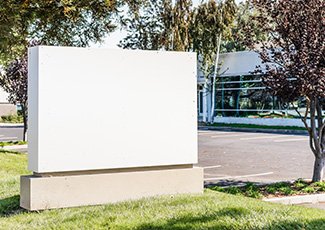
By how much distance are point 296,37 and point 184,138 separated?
3.55m

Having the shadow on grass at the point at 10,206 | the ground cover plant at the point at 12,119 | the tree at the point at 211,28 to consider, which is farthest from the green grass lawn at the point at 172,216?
the ground cover plant at the point at 12,119

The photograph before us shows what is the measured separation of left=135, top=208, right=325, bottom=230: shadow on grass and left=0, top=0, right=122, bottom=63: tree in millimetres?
7629

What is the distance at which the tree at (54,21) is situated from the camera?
12.8 metres

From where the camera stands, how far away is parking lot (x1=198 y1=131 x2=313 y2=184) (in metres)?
13.0

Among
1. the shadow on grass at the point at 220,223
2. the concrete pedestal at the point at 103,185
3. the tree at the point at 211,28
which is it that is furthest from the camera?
the tree at the point at 211,28

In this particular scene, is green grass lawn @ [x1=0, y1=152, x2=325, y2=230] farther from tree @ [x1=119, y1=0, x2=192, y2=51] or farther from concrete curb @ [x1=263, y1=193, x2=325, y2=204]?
tree @ [x1=119, y1=0, x2=192, y2=51]

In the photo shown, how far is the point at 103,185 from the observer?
25.9 feet

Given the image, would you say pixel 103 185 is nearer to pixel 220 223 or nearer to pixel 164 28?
pixel 220 223

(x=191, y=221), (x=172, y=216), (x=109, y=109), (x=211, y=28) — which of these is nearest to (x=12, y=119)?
(x=211, y=28)

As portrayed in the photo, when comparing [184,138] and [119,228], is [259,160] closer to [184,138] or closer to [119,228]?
[184,138]

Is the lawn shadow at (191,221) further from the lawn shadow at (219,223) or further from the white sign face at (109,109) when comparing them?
the white sign face at (109,109)

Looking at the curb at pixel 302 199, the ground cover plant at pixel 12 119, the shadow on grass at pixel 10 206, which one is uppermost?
the ground cover plant at pixel 12 119

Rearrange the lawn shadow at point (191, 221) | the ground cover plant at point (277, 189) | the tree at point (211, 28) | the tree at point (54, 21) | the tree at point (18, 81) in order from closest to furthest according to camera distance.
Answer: the lawn shadow at point (191, 221) → the ground cover plant at point (277, 189) → the tree at point (54, 21) → the tree at point (18, 81) → the tree at point (211, 28)

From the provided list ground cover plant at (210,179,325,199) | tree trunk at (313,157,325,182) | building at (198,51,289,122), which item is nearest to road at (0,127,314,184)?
ground cover plant at (210,179,325,199)
